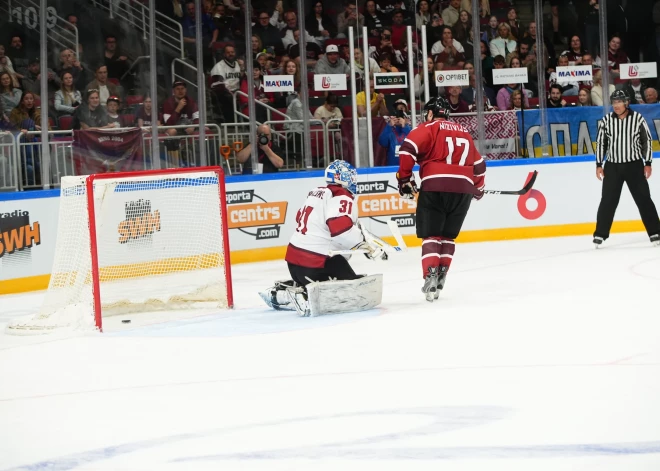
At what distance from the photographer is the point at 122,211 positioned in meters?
8.08

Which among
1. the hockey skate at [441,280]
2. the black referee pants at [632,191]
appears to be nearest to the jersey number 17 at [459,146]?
the hockey skate at [441,280]

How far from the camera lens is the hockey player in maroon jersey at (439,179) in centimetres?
691

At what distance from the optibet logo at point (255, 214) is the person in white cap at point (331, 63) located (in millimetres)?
1465

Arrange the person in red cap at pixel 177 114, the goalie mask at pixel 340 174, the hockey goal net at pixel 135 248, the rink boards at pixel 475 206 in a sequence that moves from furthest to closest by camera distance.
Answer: the rink boards at pixel 475 206 < the person in red cap at pixel 177 114 < the goalie mask at pixel 340 174 < the hockey goal net at pixel 135 248

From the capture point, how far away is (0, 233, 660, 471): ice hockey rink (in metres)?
3.35

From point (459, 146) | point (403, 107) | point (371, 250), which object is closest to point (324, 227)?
point (371, 250)

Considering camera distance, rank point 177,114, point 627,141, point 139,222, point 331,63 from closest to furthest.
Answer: point 139,222, point 627,141, point 177,114, point 331,63

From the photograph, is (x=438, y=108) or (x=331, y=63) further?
(x=331, y=63)

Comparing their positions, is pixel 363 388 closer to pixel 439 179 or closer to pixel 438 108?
pixel 439 179

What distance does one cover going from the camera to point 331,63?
10.7 meters

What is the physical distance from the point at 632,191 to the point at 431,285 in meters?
3.36

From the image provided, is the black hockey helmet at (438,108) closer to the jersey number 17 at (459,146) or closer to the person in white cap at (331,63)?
the jersey number 17 at (459,146)

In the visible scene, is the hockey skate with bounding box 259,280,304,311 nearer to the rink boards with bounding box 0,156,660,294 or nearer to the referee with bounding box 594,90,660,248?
the rink boards with bounding box 0,156,660,294

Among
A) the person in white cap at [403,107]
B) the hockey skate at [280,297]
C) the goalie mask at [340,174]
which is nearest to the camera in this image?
the goalie mask at [340,174]
